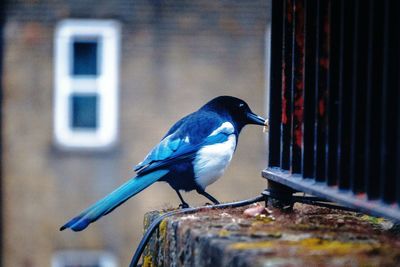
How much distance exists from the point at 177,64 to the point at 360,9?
11.2 metres

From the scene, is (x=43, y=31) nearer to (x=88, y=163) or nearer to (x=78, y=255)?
(x=88, y=163)

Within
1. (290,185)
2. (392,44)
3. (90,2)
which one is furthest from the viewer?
(90,2)

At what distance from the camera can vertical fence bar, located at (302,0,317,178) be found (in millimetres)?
2752

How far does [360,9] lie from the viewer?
7.83 ft

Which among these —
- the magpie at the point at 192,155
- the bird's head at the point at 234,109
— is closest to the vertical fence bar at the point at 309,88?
the magpie at the point at 192,155

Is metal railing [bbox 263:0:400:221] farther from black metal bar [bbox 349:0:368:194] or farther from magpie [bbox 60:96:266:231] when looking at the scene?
magpie [bbox 60:96:266:231]

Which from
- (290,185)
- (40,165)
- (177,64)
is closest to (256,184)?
(177,64)

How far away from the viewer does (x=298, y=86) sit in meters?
2.94

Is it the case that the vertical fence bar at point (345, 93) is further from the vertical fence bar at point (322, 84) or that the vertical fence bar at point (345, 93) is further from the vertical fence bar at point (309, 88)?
the vertical fence bar at point (309, 88)

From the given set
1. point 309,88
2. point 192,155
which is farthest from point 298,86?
point 192,155

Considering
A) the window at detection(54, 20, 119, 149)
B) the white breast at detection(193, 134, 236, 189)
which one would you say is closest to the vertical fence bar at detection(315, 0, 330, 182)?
the white breast at detection(193, 134, 236, 189)

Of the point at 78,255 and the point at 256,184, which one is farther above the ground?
the point at 256,184

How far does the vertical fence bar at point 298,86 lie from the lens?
9.59 feet

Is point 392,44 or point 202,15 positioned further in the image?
point 202,15
